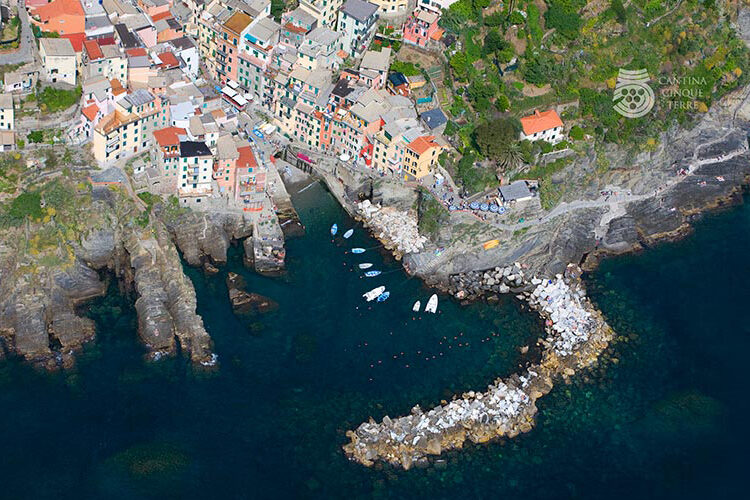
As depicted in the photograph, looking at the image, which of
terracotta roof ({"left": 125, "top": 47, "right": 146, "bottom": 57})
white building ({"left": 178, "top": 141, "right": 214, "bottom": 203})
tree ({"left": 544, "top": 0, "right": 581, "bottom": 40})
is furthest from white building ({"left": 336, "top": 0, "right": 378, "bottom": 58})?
terracotta roof ({"left": 125, "top": 47, "right": 146, "bottom": 57})

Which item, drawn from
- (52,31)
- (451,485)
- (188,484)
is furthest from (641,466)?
(52,31)

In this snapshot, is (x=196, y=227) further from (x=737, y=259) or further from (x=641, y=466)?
(x=737, y=259)

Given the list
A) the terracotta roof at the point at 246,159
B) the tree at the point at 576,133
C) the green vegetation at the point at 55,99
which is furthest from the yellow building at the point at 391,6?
the green vegetation at the point at 55,99

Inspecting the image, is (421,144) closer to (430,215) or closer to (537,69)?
(430,215)

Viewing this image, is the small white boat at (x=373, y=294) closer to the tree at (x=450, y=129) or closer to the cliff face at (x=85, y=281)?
the cliff face at (x=85, y=281)

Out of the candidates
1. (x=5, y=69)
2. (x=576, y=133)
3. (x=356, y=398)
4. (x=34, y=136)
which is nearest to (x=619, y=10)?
(x=576, y=133)
